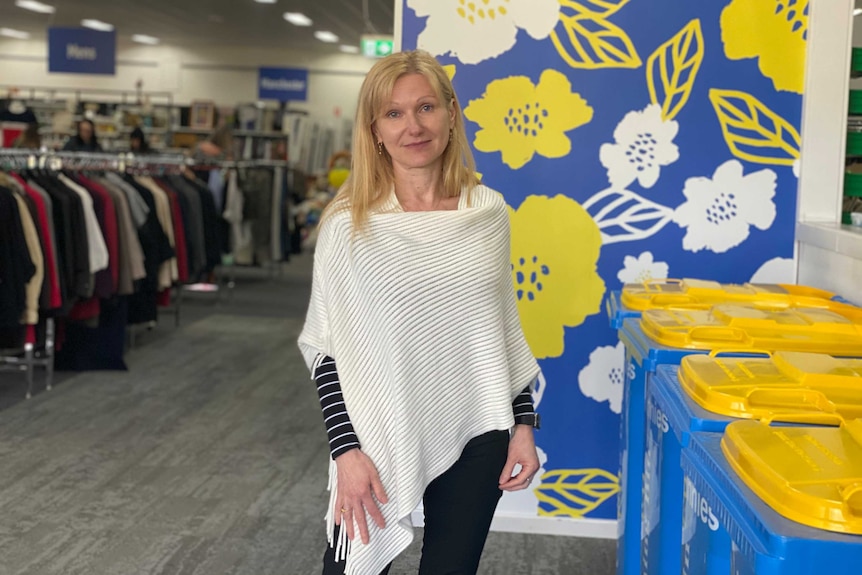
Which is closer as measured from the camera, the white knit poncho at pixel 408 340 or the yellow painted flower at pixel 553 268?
the white knit poncho at pixel 408 340

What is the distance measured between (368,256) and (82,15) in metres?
16.6

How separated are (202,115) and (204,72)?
12.4ft

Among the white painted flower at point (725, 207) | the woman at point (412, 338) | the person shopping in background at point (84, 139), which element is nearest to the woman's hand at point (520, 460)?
the woman at point (412, 338)

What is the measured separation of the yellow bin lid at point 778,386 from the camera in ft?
5.02

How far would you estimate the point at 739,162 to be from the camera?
11.5 ft

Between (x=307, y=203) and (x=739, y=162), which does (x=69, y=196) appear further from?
(x=307, y=203)

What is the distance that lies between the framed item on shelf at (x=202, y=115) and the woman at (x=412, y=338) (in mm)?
16296

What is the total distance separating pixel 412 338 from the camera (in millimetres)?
1800

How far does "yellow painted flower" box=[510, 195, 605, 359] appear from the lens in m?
3.56

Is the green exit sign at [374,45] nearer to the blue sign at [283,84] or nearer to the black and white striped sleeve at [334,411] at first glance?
the blue sign at [283,84]

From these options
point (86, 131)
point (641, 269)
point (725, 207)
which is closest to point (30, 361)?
point (641, 269)

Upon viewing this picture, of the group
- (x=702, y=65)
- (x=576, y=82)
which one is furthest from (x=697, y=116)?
(x=576, y=82)

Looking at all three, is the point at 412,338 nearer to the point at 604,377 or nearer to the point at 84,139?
the point at 604,377

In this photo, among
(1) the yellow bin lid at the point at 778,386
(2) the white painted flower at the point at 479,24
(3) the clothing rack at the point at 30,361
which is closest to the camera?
(1) the yellow bin lid at the point at 778,386
